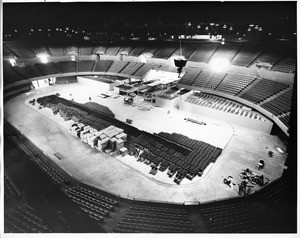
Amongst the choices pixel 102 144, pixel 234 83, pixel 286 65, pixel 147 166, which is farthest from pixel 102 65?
pixel 286 65

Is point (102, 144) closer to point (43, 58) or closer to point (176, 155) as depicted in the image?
point (176, 155)

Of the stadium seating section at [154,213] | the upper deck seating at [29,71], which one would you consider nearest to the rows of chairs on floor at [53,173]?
the stadium seating section at [154,213]

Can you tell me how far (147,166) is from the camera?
1230 centimetres

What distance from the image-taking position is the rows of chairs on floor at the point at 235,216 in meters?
6.80

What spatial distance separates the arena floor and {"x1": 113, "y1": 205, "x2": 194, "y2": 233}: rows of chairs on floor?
123 centimetres

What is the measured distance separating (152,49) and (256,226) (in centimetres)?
2941

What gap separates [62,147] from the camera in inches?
557

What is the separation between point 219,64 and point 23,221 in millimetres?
24666

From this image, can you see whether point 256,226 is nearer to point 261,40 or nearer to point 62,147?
point 62,147

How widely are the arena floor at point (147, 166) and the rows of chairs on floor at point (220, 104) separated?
1.58 meters

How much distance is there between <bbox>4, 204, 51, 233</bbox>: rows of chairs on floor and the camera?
5750 mm

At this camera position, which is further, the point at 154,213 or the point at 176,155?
the point at 176,155

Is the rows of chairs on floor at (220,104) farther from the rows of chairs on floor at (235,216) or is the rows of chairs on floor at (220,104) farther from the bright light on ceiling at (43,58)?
the bright light on ceiling at (43,58)

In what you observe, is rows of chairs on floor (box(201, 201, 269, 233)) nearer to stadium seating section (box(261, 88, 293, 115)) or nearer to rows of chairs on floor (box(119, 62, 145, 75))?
stadium seating section (box(261, 88, 293, 115))
